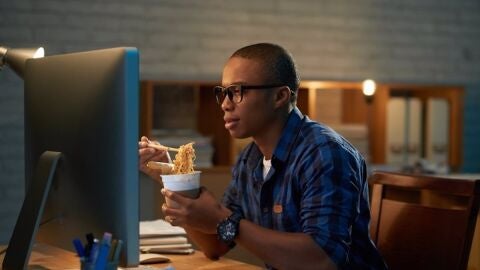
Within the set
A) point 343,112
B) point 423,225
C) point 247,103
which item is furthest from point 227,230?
point 343,112

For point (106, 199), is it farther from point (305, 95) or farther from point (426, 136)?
point (426, 136)

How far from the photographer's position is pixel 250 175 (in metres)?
2.04

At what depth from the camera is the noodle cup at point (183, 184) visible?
1.59 metres

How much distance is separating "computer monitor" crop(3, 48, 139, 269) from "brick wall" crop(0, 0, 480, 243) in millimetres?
2552

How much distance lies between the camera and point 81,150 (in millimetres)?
1426

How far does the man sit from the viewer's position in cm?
169

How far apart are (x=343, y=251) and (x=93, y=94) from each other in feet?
2.21

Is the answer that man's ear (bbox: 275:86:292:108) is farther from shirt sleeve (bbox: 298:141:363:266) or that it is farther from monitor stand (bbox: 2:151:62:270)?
monitor stand (bbox: 2:151:62:270)

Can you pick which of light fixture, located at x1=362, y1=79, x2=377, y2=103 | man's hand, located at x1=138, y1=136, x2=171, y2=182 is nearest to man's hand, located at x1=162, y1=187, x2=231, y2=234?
man's hand, located at x1=138, y1=136, x2=171, y2=182

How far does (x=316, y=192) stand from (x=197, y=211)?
27 centimetres

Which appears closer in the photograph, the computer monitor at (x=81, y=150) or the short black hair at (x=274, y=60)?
the computer monitor at (x=81, y=150)

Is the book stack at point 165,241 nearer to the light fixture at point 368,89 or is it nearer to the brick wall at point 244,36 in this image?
the brick wall at point 244,36

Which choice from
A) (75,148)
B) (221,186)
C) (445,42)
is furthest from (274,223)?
(445,42)

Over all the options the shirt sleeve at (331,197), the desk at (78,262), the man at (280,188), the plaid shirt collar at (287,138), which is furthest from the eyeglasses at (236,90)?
the desk at (78,262)
